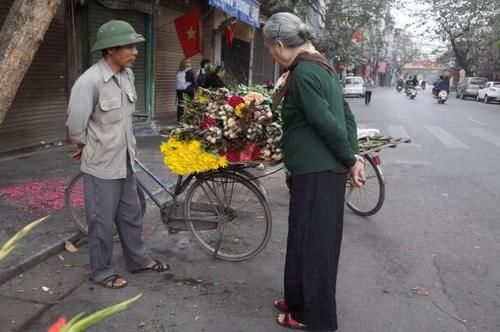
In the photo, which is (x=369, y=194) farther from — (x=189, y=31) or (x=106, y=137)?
(x=189, y=31)

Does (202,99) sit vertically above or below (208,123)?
above

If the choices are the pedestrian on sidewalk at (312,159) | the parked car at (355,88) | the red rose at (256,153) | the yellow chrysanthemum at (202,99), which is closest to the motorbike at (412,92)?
the parked car at (355,88)

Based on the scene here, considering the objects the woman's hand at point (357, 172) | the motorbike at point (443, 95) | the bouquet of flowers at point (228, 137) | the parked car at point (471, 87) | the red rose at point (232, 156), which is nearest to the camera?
the woman's hand at point (357, 172)

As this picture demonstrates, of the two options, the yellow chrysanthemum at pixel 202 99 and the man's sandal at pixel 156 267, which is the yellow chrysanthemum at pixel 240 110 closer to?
the yellow chrysanthemum at pixel 202 99

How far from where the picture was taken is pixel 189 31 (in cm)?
1252

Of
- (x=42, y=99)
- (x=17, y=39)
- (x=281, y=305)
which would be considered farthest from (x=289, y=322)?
(x=42, y=99)

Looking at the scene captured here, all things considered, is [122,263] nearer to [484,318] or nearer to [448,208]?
[484,318]

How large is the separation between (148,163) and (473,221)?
14.9ft

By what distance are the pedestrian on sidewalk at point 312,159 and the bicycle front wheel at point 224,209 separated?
1.00 meters

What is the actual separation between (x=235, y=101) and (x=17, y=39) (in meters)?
1.61

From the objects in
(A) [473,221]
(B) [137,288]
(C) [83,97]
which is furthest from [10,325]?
(A) [473,221]

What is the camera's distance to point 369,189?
5.57m

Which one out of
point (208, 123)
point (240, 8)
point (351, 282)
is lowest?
point (351, 282)

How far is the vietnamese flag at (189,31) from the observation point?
12.3 m
